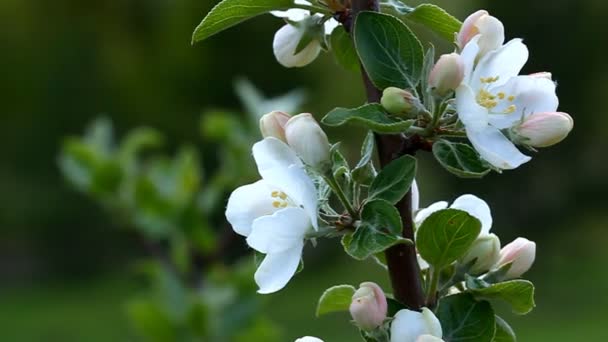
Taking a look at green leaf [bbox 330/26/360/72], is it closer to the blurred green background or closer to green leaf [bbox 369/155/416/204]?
green leaf [bbox 369/155/416/204]

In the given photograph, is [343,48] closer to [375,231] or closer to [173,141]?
[375,231]

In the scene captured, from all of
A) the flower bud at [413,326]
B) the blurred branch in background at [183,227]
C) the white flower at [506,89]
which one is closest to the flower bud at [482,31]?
the white flower at [506,89]

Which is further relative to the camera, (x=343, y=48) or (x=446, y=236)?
(x=343, y=48)

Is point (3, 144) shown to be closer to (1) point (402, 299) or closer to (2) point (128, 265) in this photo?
(2) point (128, 265)

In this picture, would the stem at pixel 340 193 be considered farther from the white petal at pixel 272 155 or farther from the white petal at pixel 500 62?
the white petal at pixel 500 62

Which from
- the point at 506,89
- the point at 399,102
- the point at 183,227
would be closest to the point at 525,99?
the point at 506,89

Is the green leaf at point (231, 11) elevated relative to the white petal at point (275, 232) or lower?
elevated

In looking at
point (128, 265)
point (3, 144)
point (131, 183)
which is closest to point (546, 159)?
point (128, 265)
